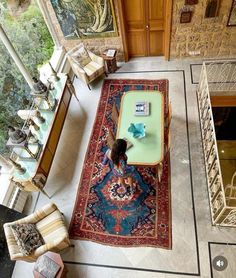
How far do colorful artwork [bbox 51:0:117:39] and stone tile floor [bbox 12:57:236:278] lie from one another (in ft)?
3.73

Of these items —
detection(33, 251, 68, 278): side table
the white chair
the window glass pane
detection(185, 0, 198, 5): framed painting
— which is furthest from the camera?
the white chair

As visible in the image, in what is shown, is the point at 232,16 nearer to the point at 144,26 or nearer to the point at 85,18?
the point at 144,26

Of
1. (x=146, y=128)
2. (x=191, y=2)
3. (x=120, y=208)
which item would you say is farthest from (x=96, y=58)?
(x=120, y=208)

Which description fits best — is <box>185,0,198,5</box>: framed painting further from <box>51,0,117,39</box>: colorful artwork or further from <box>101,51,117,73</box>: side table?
<box>101,51,117,73</box>: side table

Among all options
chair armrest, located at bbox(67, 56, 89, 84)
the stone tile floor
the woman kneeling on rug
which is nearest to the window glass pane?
chair armrest, located at bbox(67, 56, 89, 84)

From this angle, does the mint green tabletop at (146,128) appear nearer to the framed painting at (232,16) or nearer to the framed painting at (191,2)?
the framed painting at (191,2)

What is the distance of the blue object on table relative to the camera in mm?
4348

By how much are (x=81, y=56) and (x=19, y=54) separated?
4.66ft

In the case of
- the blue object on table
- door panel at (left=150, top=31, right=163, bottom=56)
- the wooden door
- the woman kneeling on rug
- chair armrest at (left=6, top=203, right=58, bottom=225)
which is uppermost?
door panel at (left=150, top=31, right=163, bottom=56)

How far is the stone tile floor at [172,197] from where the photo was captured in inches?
153

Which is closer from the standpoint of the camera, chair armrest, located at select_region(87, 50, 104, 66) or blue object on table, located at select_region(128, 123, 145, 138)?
blue object on table, located at select_region(128, 123, 145, 138)

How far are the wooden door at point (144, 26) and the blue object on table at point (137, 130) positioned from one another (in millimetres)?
2849

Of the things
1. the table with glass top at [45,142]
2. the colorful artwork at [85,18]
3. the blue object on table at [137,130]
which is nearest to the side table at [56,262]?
the table with glass top at [45,142]

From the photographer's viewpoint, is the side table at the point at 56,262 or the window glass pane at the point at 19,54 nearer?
the side table at the point at 56,262
